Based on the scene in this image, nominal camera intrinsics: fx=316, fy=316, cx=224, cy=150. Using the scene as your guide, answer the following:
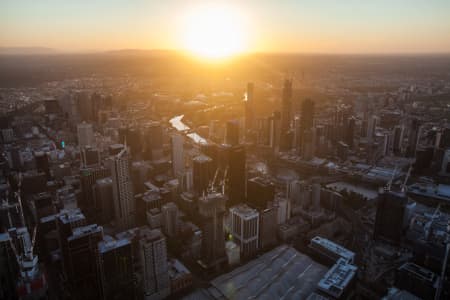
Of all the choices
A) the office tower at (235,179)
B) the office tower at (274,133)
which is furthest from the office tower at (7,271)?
the office tower at (274,133)

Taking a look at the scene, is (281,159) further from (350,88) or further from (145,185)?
(350,88)

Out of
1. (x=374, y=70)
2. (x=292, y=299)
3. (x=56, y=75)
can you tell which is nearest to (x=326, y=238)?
(x=292, y=299)

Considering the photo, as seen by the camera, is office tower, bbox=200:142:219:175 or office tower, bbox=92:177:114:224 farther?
office tower, bbox=200:142:219:175

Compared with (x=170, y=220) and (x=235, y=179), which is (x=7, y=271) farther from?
(x=235, y=179)

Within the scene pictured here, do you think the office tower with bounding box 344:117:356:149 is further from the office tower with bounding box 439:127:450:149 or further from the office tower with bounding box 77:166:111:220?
the office tower with bounding box 77:166:111:220

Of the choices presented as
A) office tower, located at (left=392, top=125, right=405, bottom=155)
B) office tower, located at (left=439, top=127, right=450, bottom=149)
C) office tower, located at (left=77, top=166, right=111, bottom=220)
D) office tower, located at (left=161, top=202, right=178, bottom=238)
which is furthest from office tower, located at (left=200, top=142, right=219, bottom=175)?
office tower, located at (left=439, top=127, right=450, bottom=149)

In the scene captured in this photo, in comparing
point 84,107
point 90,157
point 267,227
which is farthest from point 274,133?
point 84,107
